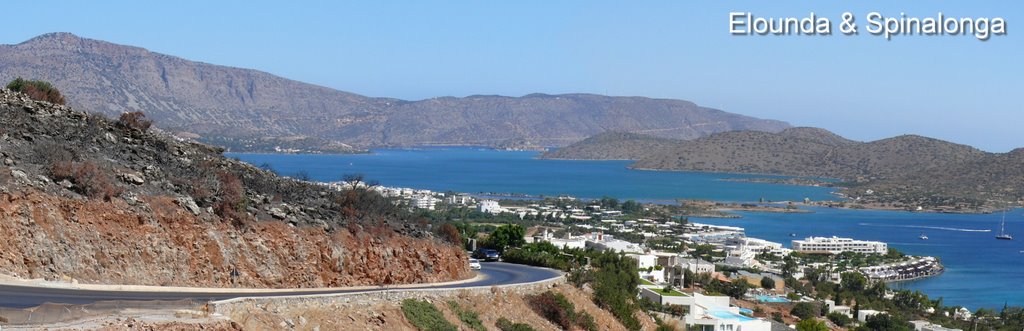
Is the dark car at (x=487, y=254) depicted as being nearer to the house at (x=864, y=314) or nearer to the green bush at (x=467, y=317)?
the green bush at (x=467, y=317)

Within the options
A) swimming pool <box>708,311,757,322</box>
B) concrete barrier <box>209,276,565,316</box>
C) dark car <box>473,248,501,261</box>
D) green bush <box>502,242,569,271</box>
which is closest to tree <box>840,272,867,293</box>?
swimming pool <box>708,311,757,322</box>

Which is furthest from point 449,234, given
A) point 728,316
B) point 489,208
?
point 489,208

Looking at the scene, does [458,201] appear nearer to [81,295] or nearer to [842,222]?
[842,222]

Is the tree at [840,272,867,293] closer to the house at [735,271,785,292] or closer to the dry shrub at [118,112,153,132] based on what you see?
the house at [735,271,785,292]

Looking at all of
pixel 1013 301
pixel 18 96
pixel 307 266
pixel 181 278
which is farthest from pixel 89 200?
pixel 1013 301

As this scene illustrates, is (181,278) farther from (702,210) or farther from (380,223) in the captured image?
(702,210)

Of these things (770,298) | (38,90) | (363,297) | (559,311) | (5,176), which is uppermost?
(38,90)
